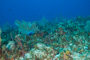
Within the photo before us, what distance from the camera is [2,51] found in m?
3.74

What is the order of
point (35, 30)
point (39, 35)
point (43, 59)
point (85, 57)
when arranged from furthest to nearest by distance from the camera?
point (35, 30) → point (39, 35) → point (43, 59) → point (85, 57)

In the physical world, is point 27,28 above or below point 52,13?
below

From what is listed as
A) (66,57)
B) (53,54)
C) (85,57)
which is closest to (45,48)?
(53,54)

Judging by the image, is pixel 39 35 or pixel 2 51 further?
pixel 39 35

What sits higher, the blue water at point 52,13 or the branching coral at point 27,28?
the blue water at point 52,13

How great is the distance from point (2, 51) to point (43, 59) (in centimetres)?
183

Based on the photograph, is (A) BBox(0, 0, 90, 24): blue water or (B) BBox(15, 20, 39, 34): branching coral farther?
(A) BBox(0, 0, 90, 24): blue water

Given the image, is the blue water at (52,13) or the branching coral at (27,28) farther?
the blue water at (52,13)

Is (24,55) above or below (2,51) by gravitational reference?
below

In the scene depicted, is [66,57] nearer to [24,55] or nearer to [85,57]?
[85,57]

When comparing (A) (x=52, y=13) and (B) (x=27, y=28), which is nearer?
(B) (x=27, y=28)

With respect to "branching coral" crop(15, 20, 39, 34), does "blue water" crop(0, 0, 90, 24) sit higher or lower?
higher

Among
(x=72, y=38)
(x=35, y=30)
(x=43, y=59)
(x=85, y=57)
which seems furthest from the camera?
(x=35, y=30)

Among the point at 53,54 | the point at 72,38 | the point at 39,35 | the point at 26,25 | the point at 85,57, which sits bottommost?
the point at 85,57
